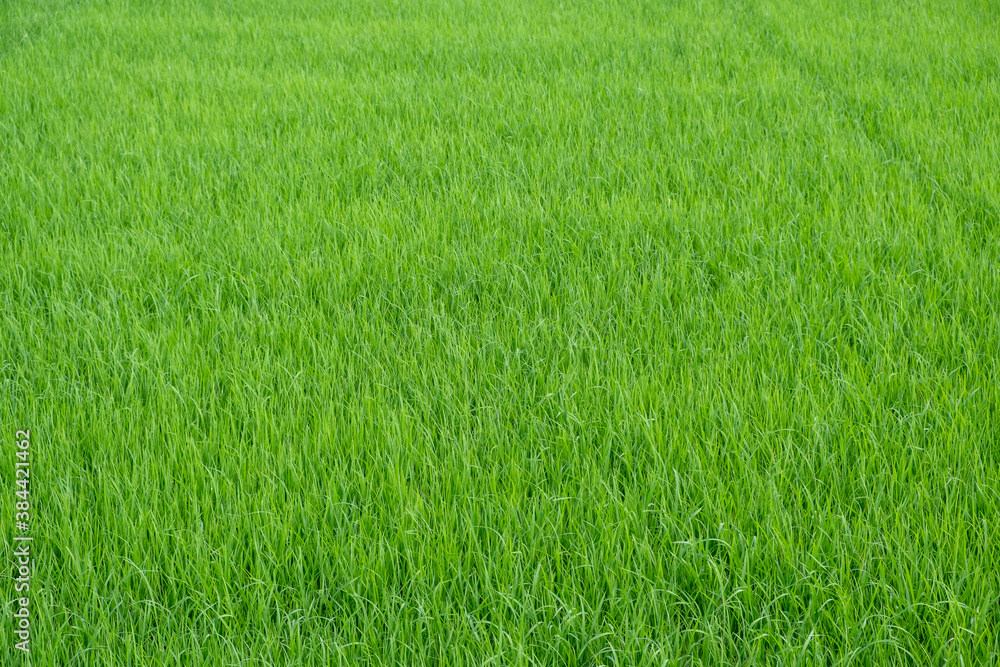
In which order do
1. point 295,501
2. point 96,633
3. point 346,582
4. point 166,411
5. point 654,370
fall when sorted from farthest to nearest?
point 654,370
point 166,411
point 295,501
point 346,582
point 96,633

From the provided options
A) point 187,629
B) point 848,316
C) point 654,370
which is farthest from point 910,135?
point 187,629

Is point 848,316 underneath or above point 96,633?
above

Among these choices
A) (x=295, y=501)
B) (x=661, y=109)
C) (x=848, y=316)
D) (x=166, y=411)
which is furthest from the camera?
(x=661, y=109)

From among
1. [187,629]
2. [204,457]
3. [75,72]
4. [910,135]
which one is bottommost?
[187,629]

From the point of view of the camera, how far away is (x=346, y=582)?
1794 mm

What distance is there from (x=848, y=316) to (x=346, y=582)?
1.80 m

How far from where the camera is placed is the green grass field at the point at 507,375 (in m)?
1.72

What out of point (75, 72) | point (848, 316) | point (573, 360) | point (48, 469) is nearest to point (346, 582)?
point (48, 469)

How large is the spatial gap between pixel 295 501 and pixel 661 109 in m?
3.52

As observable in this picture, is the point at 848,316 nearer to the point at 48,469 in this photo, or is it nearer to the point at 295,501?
the point at 295,501

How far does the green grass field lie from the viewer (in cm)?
172

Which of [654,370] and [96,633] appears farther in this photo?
[654,370]

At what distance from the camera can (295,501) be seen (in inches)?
78.1

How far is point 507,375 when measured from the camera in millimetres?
2443
